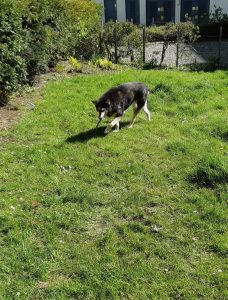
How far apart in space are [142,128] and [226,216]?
3.58m

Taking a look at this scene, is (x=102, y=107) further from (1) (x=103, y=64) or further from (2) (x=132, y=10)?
(2) (x=132, y=10)

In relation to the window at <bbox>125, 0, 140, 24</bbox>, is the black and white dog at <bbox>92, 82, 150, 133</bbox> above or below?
below

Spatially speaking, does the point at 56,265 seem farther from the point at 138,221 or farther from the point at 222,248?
the point at 222,248

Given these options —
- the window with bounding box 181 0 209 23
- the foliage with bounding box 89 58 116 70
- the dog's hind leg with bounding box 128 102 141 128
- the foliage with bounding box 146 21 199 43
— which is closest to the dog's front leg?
the dog's hind leg with bounding box 128 102 141 128

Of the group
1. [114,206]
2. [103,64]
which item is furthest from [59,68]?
[114,206]

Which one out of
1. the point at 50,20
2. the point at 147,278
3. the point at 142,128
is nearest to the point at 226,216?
the point at 147,278

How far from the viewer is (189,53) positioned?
63.4 ft

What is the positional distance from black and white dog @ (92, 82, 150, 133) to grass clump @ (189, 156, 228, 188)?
7.04 ft

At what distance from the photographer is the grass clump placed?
245 inches

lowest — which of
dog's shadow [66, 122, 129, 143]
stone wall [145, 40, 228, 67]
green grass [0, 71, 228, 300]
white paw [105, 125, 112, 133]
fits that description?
green grass [0, 71, 228, 300]

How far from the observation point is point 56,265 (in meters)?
4.57

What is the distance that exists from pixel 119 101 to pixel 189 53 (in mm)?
12454

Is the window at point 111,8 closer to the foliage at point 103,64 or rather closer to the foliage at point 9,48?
the foliage at point 103,64

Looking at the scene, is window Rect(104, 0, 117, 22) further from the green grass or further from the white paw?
the white paw
